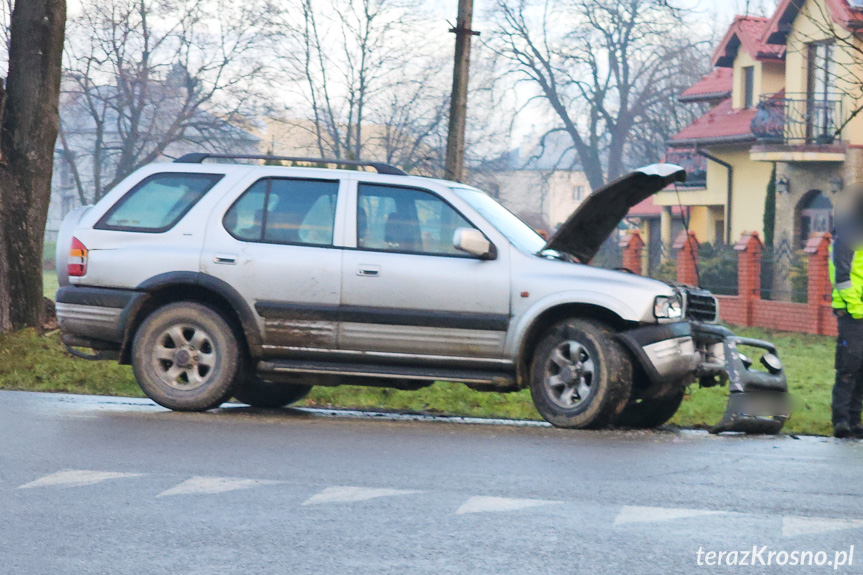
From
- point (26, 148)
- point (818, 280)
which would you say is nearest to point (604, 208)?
point (26, 148)

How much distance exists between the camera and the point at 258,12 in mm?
49312

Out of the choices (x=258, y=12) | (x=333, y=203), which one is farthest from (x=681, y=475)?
(x=258, y=12)

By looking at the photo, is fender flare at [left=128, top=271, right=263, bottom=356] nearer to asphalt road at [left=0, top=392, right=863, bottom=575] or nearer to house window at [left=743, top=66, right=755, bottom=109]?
asphalt road at [left=0, top=392, right=863, bottom=575]

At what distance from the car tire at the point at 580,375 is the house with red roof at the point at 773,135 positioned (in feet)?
62.7

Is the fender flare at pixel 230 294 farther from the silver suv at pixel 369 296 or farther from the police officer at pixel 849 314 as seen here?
the police officer at pixel 849 314

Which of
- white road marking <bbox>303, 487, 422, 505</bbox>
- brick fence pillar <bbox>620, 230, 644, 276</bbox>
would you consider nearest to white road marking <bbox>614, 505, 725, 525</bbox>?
white road marking <bbox>303, 487, 422, 505</bbox>

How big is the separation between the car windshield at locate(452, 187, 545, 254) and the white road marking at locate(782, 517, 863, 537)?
3.85 metres

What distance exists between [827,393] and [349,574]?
34.5 ft

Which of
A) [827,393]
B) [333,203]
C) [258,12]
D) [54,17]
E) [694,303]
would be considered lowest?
[827,393]

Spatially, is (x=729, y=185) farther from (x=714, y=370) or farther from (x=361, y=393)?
(x=714, y=370)

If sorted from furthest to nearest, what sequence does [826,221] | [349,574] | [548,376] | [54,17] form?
[826,221]
[54,17]
[548,376]
[349,574]

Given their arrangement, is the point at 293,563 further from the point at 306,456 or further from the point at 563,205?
the point at 563,205

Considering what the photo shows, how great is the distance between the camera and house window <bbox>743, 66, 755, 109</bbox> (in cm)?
4097

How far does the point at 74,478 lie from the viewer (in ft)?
22.1
